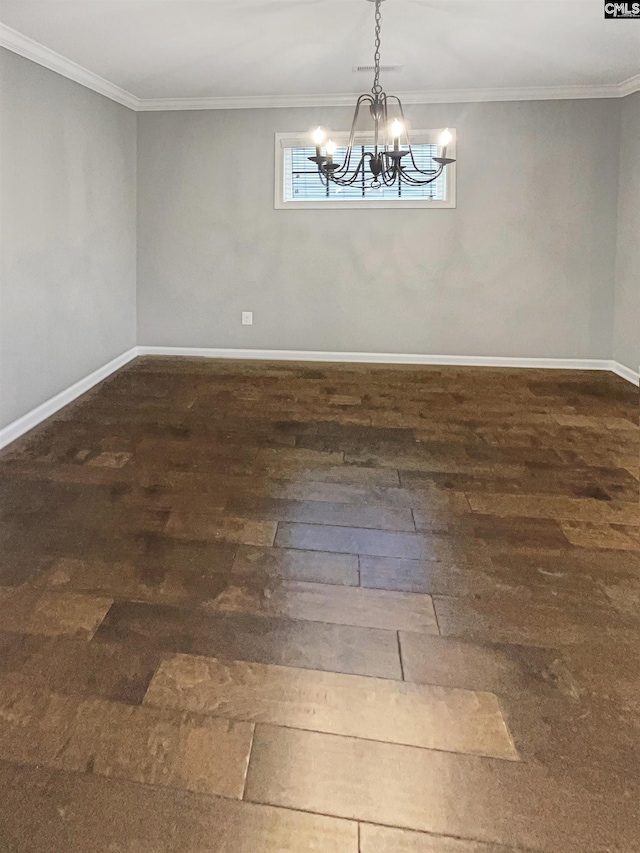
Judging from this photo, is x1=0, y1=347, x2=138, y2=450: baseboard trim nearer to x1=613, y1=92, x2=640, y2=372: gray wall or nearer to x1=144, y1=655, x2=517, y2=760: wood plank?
x1=144, y1=655, x2=517, y2=760: wood plank


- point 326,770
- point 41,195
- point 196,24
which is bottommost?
point 326,770

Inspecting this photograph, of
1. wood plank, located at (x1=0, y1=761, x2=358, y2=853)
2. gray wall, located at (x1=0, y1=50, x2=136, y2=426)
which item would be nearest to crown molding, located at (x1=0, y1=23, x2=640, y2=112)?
gray wall, located at (x1=0, y1=50, x2=136, y2=426)

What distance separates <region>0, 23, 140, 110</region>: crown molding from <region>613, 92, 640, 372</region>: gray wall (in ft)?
13.1

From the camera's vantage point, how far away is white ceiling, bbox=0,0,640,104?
314 cm

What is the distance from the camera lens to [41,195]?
3811mm

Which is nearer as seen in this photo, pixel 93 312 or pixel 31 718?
pixel 31 718

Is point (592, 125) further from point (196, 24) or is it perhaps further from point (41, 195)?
point (41, 195)

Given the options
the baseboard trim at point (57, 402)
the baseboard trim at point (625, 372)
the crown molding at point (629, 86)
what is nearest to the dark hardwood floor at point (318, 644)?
the baseboard trim at point (57, 402)

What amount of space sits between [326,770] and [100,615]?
3.00ft

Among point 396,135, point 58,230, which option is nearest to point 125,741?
point 396,135

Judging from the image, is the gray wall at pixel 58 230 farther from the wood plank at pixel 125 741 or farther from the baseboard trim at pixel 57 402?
the wood plank at pixel 125 741

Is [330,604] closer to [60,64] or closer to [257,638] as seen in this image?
[257,638]

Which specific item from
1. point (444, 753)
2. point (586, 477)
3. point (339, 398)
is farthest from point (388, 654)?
point (339, 398)

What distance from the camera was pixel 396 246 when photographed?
5.33 metres
